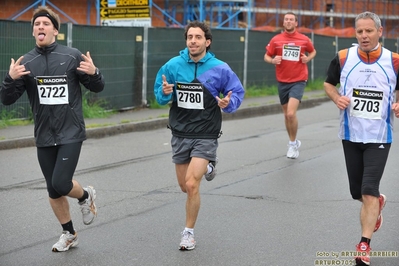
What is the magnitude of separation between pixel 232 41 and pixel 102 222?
15790 mm

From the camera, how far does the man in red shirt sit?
1264cm

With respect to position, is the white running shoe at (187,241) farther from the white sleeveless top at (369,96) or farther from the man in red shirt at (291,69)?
the man in red shirt at (291,69)

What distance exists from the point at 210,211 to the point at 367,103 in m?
2.49

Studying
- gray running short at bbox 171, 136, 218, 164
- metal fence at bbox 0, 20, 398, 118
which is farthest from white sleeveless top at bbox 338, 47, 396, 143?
metal fence at bbox 0, 20, 398, 118

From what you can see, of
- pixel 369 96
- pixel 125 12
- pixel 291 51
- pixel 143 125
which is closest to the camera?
pixel 369 96

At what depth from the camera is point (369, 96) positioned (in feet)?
21.4

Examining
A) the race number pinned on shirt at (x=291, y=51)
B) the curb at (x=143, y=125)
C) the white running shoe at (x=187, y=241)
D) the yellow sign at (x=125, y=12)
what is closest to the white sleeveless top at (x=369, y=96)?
the white running shoe at (x=187, y=241)

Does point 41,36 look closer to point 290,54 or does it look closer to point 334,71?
point 334,71

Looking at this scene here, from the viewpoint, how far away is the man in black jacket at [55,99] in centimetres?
679

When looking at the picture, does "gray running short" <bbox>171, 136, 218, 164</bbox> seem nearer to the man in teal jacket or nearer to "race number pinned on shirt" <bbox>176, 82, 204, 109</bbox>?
the man in teal jacket

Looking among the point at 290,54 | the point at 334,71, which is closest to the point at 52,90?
the point at 334,71

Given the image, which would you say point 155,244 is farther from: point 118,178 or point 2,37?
point 2,37


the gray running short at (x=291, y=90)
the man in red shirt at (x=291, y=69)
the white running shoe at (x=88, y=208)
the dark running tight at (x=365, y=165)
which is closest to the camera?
the dark running tight at (x=365, y=165)

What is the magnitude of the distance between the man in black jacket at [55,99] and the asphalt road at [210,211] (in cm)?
52
